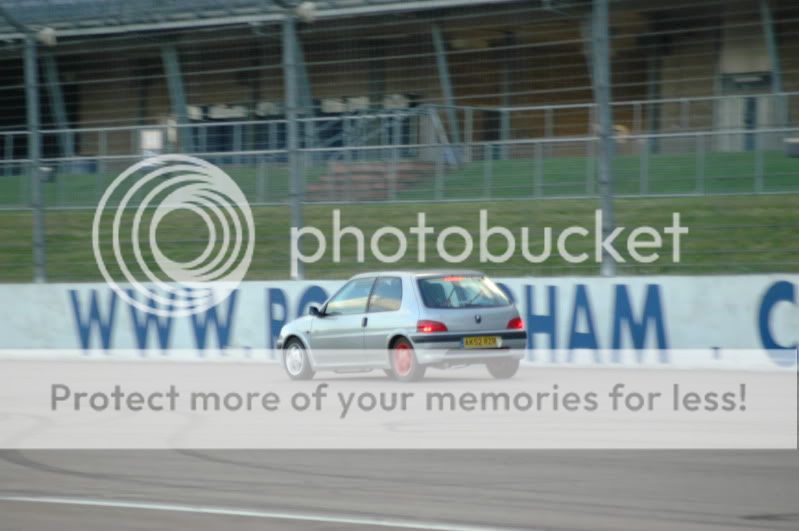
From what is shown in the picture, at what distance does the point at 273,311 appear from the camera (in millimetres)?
21203

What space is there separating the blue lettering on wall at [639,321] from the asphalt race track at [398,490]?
337 inches

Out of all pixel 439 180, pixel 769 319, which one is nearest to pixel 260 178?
pixel 439 180

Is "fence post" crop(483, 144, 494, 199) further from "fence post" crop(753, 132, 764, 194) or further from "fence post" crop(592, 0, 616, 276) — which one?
"fence post" crop(753, 132, 764, 194)

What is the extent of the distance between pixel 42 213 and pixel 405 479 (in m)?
15.3

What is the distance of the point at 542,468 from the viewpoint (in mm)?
9102

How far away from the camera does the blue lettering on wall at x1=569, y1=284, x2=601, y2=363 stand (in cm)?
1870

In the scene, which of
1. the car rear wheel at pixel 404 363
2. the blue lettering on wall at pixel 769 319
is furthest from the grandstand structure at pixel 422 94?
the car rear wheel at pixel 404 363

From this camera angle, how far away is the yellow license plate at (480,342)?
1622 centimetres

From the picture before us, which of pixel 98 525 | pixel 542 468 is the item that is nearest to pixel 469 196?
pixel 542 468

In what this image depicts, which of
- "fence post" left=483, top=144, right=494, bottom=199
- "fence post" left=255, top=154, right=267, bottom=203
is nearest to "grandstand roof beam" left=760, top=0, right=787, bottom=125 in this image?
"fence post" left=483, top=144, right=494, bottom=199

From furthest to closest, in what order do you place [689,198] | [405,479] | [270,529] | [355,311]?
1. [689,198]
2. [355,311]
3. [405,479]
4. [270,529]

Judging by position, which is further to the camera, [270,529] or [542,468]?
[542,468]

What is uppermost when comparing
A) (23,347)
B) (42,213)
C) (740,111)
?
Answer: (740,111)

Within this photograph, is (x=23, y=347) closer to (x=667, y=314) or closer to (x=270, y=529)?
(x=667, y=314)
